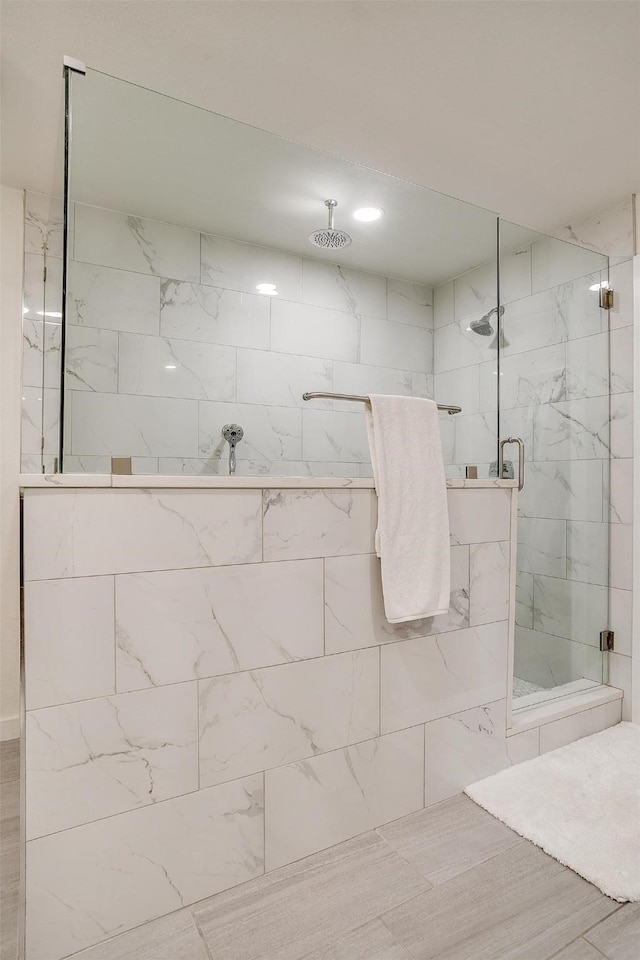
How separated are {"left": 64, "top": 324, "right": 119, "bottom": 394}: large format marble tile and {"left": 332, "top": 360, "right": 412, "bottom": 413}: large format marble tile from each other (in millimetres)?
673

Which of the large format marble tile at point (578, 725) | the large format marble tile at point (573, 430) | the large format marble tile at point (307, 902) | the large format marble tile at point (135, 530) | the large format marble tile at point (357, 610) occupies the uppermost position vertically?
the large format marble tile at point (573, 430)

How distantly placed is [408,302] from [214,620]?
141 centimetres

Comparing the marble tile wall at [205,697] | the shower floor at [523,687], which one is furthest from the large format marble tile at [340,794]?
the shower floor at [523,687]

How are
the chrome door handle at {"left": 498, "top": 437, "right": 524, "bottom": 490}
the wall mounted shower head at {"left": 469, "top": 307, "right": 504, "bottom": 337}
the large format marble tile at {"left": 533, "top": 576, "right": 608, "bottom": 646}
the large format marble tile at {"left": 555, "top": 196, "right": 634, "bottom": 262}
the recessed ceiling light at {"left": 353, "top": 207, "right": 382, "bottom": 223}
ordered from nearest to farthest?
the recessed ceiling light at {"left": 353, "top": 207, "right": 382, "bottom": 223}, the chrome door handle at {"left": 498, "top": 437, "right": 524, "bottom": 490}, the wall mounted shower head at {"left": 469, "top": 307, "right": 504, "bottom": 337}, the large format marble tile at {"left": 533, "top": 576, "right": 608, "bottom": 646}, the large format marble tile at {"left": 555, "top": 196, "right": 634, "bottom": 262}

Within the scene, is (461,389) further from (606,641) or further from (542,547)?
(606,641)

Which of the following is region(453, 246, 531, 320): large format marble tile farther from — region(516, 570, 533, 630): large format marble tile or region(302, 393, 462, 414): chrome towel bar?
region(516, 570, 533, 630): large format marble tile

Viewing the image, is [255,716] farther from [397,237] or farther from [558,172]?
[558,172]

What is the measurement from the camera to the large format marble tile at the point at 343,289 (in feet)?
6.21

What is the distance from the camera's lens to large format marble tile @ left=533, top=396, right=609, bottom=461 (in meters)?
2.26

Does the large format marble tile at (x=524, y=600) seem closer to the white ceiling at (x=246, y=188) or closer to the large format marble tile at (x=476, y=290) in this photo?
the large format marble tile at (x=476, y=290)

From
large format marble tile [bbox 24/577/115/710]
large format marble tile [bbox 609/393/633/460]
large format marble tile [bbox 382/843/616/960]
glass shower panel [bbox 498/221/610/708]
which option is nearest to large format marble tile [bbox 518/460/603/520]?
glass shower panel [bbox 498/221/610/708]

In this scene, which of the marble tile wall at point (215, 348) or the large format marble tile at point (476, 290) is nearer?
the marble tile wall at point (215, 348)

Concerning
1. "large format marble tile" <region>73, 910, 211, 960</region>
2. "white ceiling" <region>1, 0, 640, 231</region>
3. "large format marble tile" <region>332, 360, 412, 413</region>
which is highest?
"white ceiling" <region>1, 0, 640, 231</region>

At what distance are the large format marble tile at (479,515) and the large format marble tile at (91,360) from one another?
1151 mm
